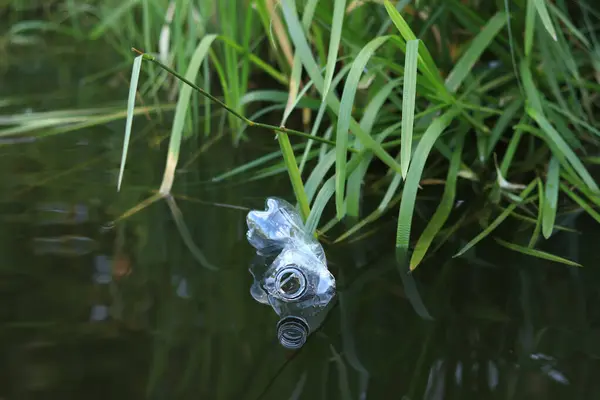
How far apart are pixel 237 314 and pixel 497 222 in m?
0.31

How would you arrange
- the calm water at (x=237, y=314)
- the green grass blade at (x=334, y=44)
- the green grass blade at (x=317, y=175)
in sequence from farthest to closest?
the green grass blade at (x=317, y=175) → the green grass blade at (x=334, y=44) → the calm water at (x=237, y=314)

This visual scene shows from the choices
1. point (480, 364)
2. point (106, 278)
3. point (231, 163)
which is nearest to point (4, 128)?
point (231, 163)

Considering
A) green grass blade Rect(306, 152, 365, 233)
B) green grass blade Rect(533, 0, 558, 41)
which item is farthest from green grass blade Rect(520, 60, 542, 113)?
green grass blade Rect(306, 152, 365, 233)

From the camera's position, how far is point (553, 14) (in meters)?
0.84

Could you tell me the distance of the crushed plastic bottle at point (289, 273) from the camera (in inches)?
21.0

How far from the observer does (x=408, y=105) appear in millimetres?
546

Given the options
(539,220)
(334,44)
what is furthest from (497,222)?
(334,44)

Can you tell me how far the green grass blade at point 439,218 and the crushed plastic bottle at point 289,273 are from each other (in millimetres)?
106

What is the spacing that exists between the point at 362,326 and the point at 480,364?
10 cm

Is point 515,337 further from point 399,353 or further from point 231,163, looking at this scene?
point 231,163

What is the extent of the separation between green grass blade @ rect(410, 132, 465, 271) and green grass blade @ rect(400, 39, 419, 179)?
0.37ft

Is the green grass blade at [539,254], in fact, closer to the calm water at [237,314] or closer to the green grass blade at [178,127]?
the calm water at [237,314]

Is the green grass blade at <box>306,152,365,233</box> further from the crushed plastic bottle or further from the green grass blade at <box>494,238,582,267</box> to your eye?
the green grass blade at <box>494,238,582,267</box>

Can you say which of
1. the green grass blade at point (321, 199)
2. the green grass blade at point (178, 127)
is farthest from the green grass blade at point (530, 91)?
the green grass blade at point (178, 127)
